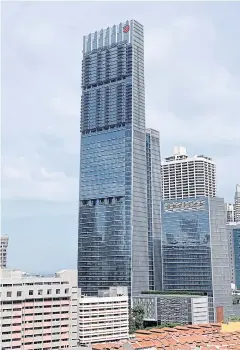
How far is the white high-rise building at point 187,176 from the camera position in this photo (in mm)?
143875

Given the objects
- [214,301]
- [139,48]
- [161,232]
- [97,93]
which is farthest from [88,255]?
[139,48]

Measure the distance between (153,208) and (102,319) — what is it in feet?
161

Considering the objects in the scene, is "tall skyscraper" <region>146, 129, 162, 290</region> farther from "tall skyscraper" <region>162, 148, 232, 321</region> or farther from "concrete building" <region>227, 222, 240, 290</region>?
"concrete building" <region>227, 222, 240, 290</region>

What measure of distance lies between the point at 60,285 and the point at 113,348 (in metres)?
10.9

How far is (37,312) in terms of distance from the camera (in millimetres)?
63875

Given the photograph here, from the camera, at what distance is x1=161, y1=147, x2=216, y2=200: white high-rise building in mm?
143875

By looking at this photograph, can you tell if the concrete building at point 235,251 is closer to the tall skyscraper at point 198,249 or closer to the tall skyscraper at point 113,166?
the tall skyscraper at point 198,249

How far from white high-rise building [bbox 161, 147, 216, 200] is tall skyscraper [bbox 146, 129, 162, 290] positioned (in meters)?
20.4


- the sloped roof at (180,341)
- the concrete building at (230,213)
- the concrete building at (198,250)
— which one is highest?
the concrete building at (230,213)

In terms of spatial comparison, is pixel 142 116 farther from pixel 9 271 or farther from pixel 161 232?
pixel 9 271

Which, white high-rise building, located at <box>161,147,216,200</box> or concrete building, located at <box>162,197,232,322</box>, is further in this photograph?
white high-rise building, located at <box>161,147,216,200</box>

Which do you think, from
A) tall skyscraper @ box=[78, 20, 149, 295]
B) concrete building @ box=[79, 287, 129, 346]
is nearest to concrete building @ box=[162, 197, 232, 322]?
tall skyscraper @ box=[78, 20, 149, 295]

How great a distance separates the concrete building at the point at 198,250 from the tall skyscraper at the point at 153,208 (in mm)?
1591

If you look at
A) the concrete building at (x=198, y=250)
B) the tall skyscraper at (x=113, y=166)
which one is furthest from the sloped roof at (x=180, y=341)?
the tall skyscraper at (x=113, y=166)
